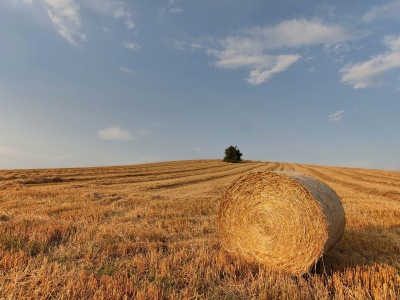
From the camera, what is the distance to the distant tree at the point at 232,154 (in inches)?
2213

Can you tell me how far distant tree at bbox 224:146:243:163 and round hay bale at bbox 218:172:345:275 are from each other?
169ft

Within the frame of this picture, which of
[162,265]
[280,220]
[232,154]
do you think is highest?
[232,154]

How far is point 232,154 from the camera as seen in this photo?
56906 millimetres

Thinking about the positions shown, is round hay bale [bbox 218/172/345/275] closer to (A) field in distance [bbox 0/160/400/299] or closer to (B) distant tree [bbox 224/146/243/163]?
(A) field in distance [bbox 0/160/400/299]

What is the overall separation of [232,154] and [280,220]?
53.4 metres

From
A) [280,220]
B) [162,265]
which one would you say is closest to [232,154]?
[280,220]

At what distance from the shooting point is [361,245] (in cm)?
454

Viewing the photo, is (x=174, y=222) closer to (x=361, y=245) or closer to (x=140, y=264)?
(x=140, y=264)

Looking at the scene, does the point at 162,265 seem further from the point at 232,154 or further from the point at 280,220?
the point at 232,154

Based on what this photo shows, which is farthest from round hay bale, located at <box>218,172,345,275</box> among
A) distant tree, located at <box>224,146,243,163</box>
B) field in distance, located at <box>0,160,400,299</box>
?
distant tree, located at <box>224,146,243,163</box>

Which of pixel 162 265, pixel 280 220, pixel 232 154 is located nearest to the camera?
pixel 162 265

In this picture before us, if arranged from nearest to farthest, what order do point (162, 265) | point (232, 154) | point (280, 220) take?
point (162, 265) < point (280, 220) < point (232, 154)

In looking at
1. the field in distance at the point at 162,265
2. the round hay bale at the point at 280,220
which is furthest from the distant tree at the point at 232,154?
the round hay bale at the point at 280,220

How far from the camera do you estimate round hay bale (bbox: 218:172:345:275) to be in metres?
3.61
